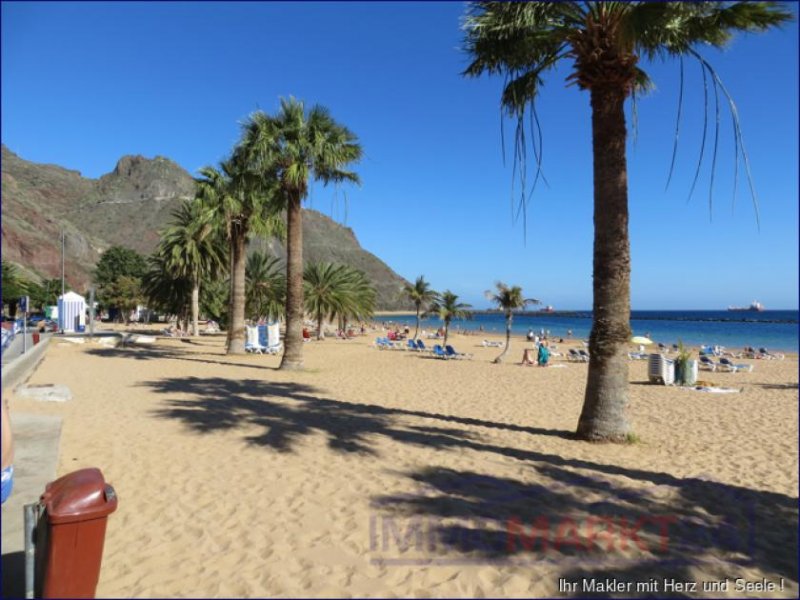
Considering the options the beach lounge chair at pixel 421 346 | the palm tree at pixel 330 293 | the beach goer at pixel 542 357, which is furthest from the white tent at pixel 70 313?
the beach goer at pixel 542 357

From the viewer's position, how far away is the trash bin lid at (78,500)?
3.17 m

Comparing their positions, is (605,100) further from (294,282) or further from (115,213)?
(115,213)

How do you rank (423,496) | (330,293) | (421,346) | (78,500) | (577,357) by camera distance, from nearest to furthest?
(78,500) < (423,496) < (577,357) < (421,346) < (330,293)

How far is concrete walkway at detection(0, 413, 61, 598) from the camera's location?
147 inches

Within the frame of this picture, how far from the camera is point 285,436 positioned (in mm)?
7949

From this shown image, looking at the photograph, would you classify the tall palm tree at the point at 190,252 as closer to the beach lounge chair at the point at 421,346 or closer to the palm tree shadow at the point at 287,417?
the beach lounge chair at the point at 421,346

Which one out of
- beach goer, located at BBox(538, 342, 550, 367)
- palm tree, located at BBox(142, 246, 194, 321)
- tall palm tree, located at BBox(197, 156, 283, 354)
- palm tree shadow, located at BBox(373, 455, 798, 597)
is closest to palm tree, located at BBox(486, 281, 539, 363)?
beach goer, located at BBox(538, 342, 550, 367)

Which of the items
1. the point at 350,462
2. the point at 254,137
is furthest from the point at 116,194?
the point at 350,462

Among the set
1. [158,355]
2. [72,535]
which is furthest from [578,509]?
[158,355]

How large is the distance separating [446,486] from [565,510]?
1.30 metres

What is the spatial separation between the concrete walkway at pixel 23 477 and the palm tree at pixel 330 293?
2794cm

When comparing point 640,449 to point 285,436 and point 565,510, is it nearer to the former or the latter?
point 565,510

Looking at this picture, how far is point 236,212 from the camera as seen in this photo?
19.0 meters

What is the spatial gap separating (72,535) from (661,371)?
628 inches
